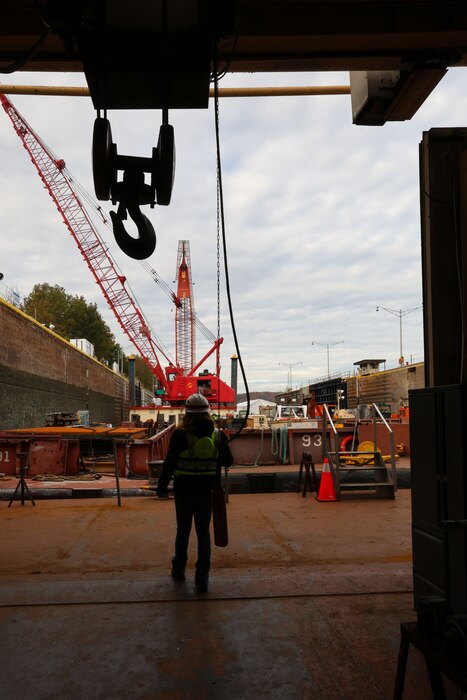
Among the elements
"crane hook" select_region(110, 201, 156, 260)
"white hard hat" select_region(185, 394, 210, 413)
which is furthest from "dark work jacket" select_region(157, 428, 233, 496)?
"crane hook" select_region(110, 201, 156, 260)

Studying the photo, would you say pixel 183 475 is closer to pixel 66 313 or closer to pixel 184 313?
pixel 184 313

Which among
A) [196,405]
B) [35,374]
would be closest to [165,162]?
[196,405]

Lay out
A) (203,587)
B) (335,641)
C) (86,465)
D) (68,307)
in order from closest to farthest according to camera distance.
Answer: (335,641) → (203,587) → (86,465) → (68,307)

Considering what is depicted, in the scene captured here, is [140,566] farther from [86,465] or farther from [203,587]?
[86,465]

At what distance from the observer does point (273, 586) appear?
475 cm

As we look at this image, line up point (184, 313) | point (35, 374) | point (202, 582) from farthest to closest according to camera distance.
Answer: point (184, 313), point (35, 374), point (202, 582)

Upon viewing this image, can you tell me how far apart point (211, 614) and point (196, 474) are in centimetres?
110

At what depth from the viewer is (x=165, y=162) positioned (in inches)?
136

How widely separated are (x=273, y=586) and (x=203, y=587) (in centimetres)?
61

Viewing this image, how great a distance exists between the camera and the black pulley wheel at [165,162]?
343 centimetres

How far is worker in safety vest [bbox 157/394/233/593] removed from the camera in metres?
4.71

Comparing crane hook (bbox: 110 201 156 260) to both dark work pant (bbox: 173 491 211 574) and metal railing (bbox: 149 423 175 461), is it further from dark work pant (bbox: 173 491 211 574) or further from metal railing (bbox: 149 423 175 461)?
metal railing (bbox: 149 423 175 461)

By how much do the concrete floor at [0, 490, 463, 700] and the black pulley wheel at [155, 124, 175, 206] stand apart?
9.58 feet

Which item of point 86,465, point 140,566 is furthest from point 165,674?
point 86,465
